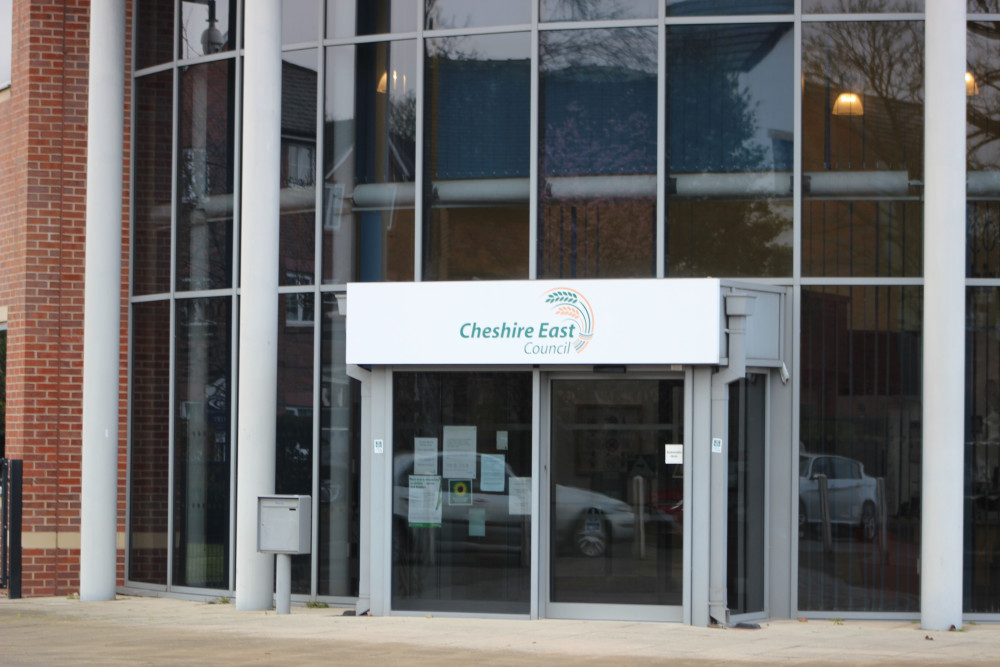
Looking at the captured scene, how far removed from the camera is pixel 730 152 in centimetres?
1237

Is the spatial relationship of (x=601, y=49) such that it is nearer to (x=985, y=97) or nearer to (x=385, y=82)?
(x=385, y=82)

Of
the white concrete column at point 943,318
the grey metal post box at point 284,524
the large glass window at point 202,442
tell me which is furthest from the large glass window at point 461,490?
the white concrete column at point 943,318

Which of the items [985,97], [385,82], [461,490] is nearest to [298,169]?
[385,82]

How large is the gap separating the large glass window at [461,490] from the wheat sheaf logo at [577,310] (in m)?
0.74

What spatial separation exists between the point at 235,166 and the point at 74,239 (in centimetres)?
213

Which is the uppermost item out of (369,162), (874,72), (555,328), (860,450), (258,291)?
(874,72)

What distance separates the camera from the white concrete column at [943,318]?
11.3m

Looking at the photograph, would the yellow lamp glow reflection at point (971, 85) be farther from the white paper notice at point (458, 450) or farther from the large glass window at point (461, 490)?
the white paper notice at point (458, 450)

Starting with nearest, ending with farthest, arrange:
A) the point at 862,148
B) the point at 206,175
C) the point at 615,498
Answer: the point at 615,498, the point at 862,148, the point at 206,175

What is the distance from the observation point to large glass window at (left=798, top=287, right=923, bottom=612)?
12.0 meters

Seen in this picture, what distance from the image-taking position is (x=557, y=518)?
11.9 meters

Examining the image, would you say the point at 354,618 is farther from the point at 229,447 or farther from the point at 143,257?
the point at 143,257

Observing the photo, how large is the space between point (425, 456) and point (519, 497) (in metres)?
0.94

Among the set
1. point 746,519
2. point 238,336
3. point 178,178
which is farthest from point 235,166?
point 746,519
